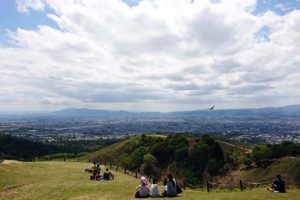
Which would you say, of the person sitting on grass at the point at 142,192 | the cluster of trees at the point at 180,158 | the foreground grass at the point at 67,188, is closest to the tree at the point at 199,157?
the cluster of trees at the point at 180,158

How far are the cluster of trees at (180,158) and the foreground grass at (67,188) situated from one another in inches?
2054

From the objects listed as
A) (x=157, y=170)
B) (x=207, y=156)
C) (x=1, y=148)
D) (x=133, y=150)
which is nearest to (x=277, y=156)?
(x=207, y=156)

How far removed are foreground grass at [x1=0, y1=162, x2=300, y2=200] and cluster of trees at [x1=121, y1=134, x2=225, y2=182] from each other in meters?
52.2

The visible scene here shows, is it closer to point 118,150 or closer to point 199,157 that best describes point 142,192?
point 199,157

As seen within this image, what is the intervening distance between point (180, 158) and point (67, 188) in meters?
75.6

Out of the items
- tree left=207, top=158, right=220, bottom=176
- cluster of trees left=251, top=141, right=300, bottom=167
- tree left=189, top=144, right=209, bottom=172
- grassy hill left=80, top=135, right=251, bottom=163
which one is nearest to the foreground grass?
tree left=207, top=158, right=220, bottom=176

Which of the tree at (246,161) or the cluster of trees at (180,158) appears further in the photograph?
the cluster of trees at (180,158)

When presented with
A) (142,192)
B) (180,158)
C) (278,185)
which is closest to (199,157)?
(180,158)

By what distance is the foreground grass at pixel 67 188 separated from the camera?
3191 centimetres

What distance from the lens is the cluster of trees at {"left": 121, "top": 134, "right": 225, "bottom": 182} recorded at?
105 metres

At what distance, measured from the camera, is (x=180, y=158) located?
111625mm

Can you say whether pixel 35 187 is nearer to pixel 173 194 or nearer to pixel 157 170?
pixel 173 194

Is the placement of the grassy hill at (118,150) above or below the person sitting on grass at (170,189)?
below

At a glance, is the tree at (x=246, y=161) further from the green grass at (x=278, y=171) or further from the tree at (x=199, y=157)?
the tree at (x=199, y=157)
